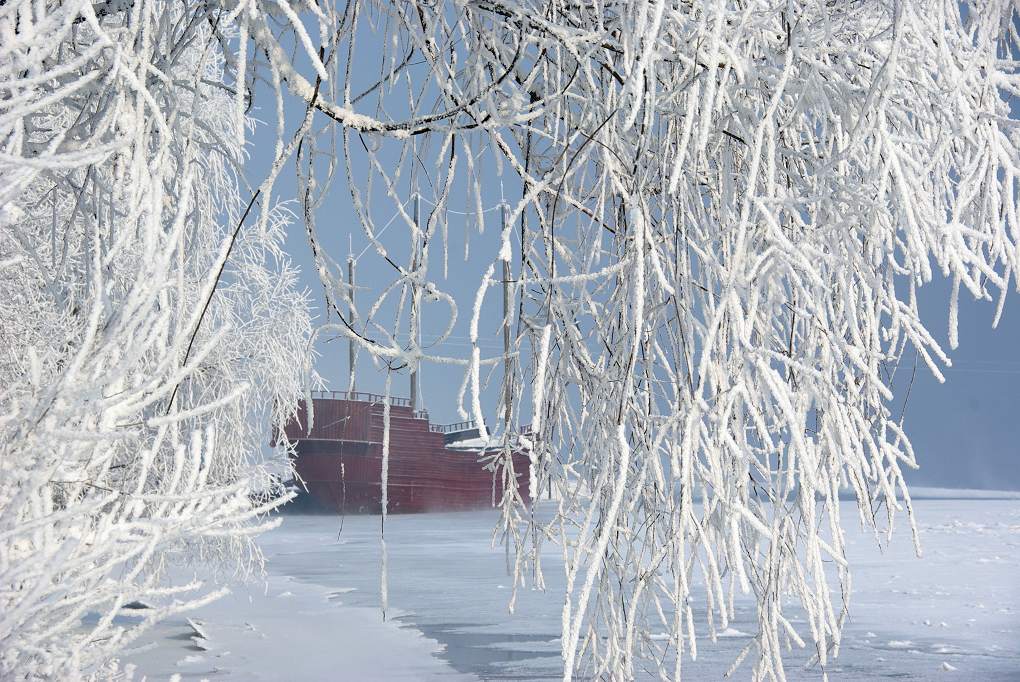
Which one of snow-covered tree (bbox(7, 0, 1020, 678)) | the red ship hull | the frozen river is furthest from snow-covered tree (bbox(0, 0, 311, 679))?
the red ship hull

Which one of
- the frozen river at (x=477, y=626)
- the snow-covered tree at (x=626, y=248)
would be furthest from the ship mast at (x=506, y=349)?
the frozen river at (x=477, y=626)

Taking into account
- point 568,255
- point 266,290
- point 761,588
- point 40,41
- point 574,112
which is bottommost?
point 761,588

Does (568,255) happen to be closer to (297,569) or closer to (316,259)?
(316,259)

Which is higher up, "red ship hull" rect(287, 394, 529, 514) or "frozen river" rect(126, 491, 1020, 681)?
"red ship hull" rect(287, 394, 529, 514)

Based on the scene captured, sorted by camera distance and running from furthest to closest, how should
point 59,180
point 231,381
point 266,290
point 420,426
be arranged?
point 420,426, point 266,290, point 231,381, point 59,180

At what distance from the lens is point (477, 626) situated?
1473cm

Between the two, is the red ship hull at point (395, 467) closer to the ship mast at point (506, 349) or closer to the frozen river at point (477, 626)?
the frozen river at point (477, 626)

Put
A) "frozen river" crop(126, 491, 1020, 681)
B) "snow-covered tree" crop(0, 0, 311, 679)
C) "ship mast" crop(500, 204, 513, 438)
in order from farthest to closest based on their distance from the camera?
"frozen river" crop(126, 491, 1020, 681) < "ship mast" crop(500, 204, 513, 438) < "snow-covered tree" crop(0, 0, 311, 679)

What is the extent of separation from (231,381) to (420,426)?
32.6 meters

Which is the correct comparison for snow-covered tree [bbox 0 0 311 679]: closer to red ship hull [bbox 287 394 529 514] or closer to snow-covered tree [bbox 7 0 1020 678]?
snow-covered tree [bbox 7 0 1020 678]

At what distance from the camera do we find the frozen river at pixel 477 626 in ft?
38.3

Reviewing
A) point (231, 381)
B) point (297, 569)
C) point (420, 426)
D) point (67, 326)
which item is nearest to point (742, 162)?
point (67, 326)

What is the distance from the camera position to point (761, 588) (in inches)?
87.5

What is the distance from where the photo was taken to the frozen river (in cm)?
1169
